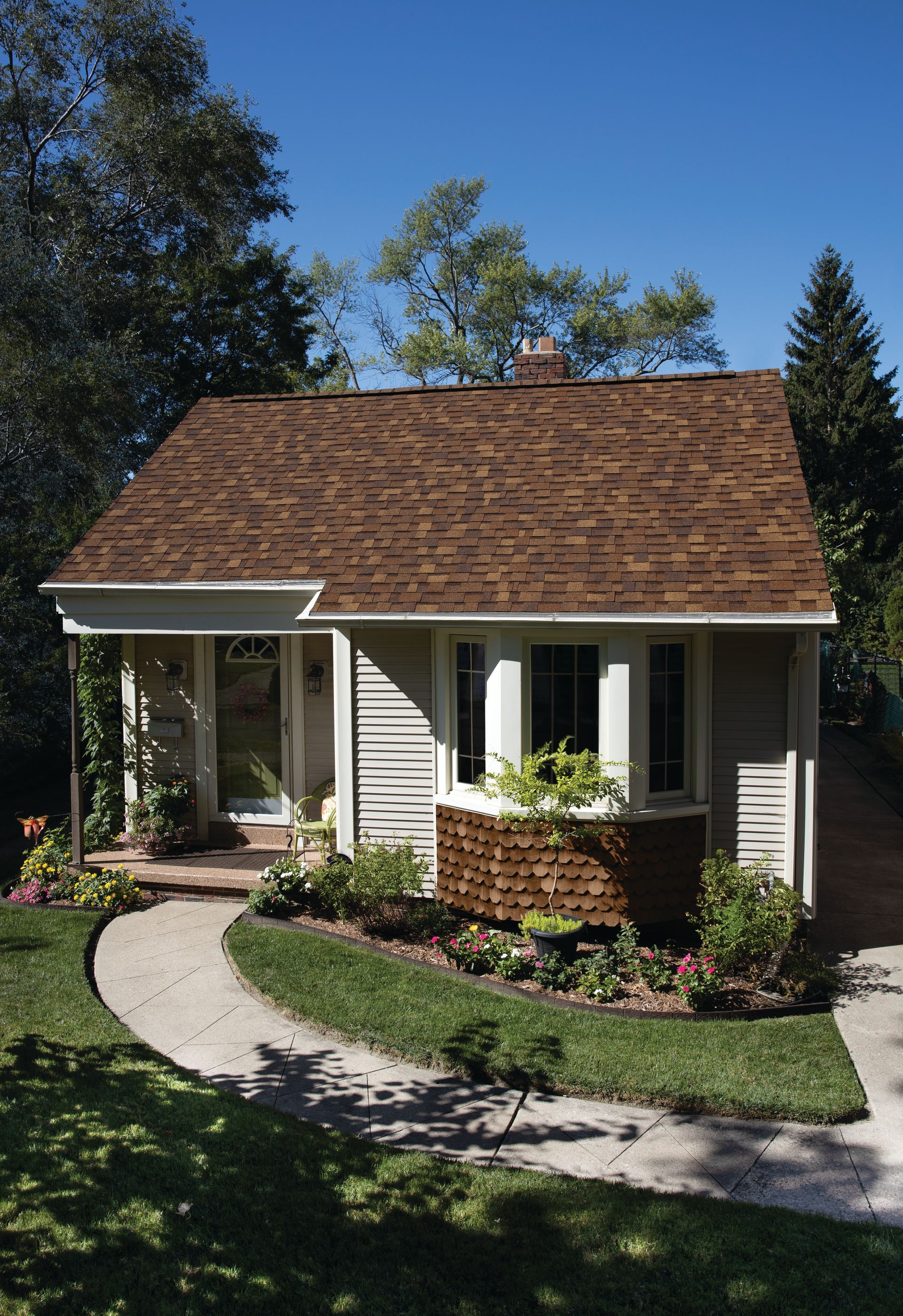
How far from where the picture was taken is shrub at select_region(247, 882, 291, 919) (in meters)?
8.66

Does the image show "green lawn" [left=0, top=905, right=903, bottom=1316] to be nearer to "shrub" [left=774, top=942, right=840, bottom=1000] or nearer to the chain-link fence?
"shrub" [left=774, top=942, right=840, bottom=1000]

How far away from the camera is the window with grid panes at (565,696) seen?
26.6 ft

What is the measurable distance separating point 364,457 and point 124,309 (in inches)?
560

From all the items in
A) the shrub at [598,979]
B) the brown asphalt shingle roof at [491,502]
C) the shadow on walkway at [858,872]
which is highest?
the brown asphalt shingle roof at [491,502]

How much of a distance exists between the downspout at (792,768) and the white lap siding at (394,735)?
327 centimetres

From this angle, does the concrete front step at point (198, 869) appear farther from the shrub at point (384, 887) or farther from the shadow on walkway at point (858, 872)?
the shadow on walkway at point (858, 872)

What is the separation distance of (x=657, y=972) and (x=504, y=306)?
33.0m

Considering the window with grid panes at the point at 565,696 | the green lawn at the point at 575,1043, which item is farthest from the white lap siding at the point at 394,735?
the green lawn at the point at 575,1043

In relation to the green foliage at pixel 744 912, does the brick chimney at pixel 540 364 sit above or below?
above

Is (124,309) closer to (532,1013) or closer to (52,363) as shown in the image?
(52,363)

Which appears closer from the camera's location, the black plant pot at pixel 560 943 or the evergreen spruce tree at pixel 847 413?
the black plant pot at pixel 560 943

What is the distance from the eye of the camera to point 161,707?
10.8 m

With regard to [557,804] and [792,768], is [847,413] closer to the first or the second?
[792,768]

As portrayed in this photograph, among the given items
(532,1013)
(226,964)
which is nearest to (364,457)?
(226,964)
